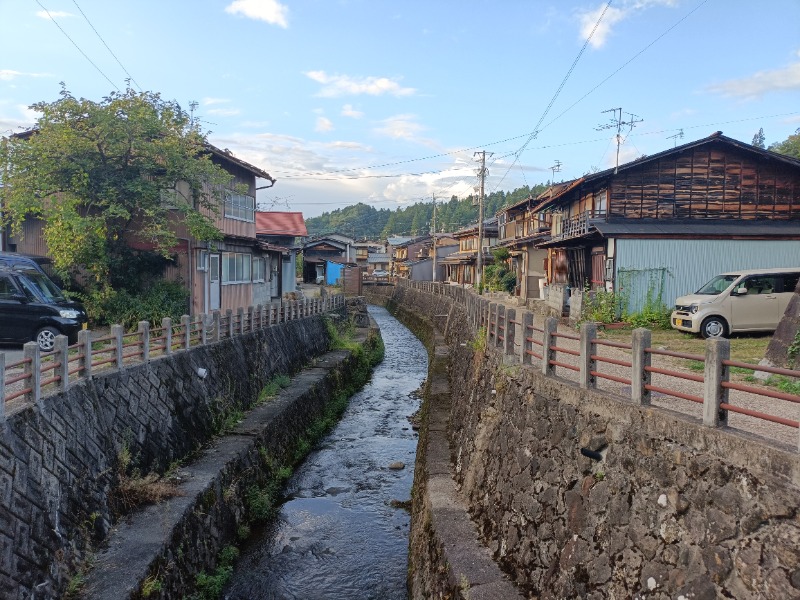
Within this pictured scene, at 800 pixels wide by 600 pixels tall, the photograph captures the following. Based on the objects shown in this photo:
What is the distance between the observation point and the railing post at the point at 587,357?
7430 millimetres

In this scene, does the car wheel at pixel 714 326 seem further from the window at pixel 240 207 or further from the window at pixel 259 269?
the window at pixel 259 269

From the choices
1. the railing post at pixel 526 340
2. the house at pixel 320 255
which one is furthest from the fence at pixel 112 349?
the house at pixel 320 255

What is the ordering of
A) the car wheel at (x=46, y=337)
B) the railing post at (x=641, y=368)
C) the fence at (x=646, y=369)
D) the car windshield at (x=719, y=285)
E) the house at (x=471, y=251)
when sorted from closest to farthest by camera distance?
the fence at (x=646, y=369)
the railing post at (x=641, y=368)
the car wheel at (x=46, y=337)
the car windshield at (x=719, y=285)
the house at (x=471, y=251)

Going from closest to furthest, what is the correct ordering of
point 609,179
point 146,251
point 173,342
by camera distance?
1. point 173,342
2. point 146,251
3. point 609,179

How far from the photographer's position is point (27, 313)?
12922mm

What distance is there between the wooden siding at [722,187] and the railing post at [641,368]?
18782mm

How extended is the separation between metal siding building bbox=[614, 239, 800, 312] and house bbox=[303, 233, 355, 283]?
42804mm

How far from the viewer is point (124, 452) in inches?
366

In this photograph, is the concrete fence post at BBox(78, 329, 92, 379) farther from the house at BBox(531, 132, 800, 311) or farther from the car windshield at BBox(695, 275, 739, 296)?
the house at BBox(531, 132, 800, 311)

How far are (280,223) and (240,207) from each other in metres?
15.6

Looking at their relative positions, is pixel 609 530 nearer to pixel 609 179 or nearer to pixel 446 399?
pixel 446 399

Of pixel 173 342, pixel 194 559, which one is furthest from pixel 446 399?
pixel 194 559

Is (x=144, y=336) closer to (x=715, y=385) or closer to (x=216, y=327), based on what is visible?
(x=216, y=327)

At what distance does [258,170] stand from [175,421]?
15.7 metres
